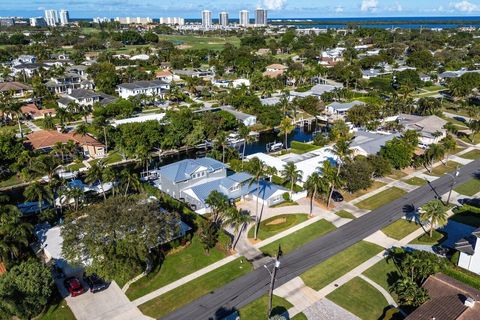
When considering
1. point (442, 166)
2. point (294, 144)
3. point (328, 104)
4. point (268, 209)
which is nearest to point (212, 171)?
point (268, 209)

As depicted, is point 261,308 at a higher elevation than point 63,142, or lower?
lower

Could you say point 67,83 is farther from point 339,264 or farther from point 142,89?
point 339,264

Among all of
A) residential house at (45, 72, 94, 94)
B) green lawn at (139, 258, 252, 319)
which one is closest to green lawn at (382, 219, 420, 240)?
green lawn at (139, 258, 252, 319)

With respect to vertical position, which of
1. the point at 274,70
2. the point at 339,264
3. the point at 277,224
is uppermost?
the point at 274,70

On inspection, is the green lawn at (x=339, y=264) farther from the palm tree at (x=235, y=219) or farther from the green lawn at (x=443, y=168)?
the green lawn at (x=443, y=168)

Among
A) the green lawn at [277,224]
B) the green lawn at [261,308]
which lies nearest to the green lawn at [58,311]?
the green lawn at [261,308]

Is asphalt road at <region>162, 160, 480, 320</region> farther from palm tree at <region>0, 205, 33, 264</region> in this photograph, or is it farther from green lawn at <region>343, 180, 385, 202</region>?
palm tree at <region>0, 205, 33, 264</region>

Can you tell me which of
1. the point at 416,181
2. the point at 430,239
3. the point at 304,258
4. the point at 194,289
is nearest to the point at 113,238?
the point at 194,289
